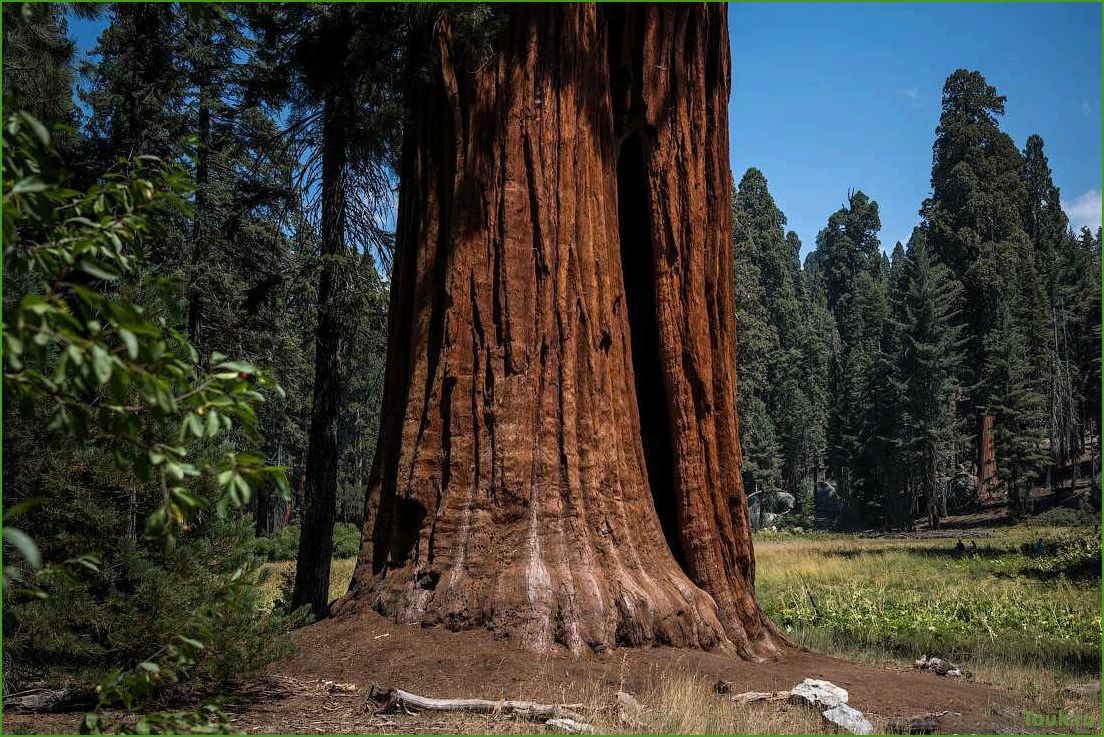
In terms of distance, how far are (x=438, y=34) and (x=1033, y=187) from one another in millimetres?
72236

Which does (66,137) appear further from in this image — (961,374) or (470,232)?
(961,374)

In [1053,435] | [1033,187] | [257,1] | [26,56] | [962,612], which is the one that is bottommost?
[962,612]

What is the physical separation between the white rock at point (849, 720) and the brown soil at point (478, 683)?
0.40 ft

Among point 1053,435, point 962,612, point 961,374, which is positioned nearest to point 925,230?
point 961,374

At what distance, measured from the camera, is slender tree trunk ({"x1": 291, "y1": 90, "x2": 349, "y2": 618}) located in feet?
32.2

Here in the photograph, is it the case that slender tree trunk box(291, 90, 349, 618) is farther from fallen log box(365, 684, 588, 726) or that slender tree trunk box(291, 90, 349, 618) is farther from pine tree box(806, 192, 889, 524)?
pine tree box(806, 192, 889, 524)

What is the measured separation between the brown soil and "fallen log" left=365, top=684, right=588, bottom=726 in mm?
79

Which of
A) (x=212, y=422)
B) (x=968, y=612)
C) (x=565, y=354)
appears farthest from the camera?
(x=968, y=612)

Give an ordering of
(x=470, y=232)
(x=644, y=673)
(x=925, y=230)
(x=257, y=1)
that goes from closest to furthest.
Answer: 1. (x=644, y=673)
2. (x=470, y=232)
3. (x=257, y=1)
4. (x=925, y=230)

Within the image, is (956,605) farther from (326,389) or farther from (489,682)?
(489,682)

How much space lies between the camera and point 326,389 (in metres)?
10.2

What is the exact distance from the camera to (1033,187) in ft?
221

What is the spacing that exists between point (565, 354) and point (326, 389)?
404 centimetres

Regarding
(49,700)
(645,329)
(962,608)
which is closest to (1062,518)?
(962,608)
